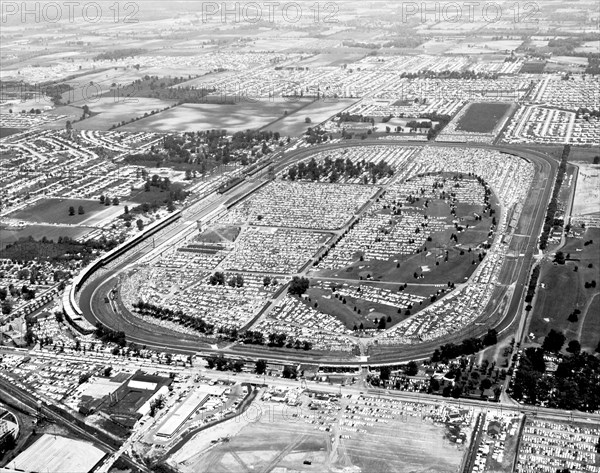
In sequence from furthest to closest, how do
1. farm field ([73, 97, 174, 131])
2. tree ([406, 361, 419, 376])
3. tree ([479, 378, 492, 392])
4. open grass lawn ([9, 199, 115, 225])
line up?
farm field ([73, 97, 174, 131]) < open grass lawn ([9, 199, 115, 225]) < tree ([406, 361, 419, 376]) < tree ([479, 378, 492, 392])

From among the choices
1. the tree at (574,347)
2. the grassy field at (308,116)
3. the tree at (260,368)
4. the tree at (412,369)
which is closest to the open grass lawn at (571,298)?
the tree at (574,347)

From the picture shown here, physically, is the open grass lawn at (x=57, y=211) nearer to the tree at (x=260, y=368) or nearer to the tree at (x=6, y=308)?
the tree at (x=6, y=308)

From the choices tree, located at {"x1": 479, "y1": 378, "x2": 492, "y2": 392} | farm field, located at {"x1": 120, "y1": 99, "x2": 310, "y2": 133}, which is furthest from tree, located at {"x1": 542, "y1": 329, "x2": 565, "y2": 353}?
farm field, located at {"x1": 120, "y1": 99, "x2": 310, "y2": 133}

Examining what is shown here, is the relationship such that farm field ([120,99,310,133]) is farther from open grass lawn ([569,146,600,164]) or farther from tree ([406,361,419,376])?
tree ([406,361,419,376])

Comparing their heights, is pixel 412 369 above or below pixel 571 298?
below

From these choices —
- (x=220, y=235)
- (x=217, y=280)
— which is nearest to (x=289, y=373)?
(x=217, y=280)

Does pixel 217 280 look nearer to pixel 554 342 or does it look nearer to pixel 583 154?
pixel 554 342

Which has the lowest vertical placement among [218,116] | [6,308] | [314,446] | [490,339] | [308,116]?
[314,446]
